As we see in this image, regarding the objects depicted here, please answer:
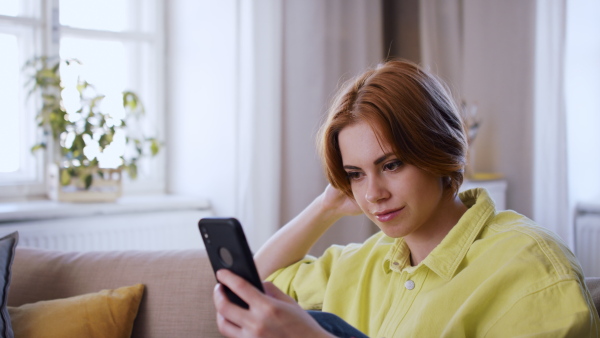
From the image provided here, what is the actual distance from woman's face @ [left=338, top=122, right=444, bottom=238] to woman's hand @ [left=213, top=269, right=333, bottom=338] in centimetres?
31

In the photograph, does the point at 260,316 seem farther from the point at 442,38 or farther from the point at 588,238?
the point at 442,38

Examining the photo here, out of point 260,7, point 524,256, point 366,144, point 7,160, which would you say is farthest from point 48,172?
point 524,256

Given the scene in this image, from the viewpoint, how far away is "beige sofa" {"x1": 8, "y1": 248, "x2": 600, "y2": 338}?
1492mm

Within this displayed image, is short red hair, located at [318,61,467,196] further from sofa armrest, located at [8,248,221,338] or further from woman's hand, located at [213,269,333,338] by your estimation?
sofa armrest, located at [8,248,221,338]

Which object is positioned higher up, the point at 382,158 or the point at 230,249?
the point at 382,158

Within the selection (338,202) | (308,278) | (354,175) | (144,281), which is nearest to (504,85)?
(338,202)

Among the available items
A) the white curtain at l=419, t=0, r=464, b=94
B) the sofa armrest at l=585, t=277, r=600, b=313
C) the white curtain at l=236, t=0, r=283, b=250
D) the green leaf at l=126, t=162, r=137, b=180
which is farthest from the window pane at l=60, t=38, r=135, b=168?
the sofa armrest at l=585, t=277, r=600, b=313

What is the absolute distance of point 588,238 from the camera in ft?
8.14

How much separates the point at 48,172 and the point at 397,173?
2114 millimetres

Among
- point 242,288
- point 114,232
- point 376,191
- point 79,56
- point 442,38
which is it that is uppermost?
point 442,38

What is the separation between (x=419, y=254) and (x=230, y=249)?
0.49 meters

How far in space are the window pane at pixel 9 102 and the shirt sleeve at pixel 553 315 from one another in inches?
95.4

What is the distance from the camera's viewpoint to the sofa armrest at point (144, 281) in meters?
1.49

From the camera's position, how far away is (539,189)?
8.45 ft
